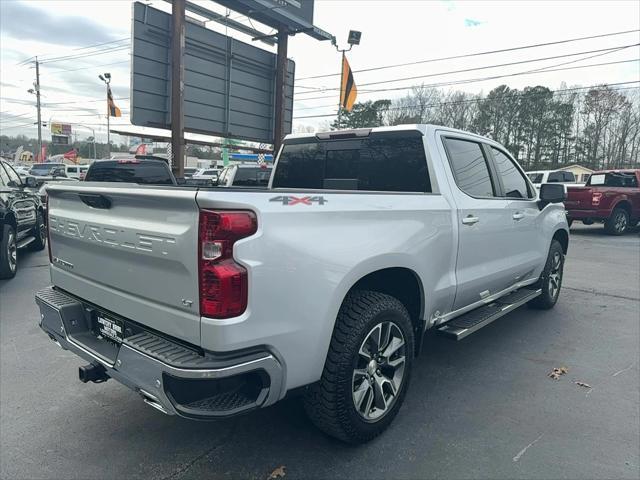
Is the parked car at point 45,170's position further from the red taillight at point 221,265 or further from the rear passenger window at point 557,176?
the red taillight at point 221,265

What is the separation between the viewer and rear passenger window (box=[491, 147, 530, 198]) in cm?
454

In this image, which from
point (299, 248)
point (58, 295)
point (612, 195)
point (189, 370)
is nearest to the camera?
point (189, 370)

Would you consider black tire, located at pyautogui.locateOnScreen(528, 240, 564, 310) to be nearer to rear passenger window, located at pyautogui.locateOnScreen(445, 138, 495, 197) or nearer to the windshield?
rear passenger window, located at pyautogui.locateOnScreen(445, 138, 495, 197)

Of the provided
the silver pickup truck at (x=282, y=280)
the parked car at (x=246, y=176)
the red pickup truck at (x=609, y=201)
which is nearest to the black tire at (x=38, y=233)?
the parked car at (x=246, y=176)

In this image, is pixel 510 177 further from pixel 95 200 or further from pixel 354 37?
pixel 354 37

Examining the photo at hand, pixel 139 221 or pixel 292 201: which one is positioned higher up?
pixel 292 201

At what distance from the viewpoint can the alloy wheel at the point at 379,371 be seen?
2.72 metres

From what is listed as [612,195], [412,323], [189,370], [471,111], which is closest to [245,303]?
[189,370]

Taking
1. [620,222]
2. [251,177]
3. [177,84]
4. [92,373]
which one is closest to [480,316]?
[92,373]

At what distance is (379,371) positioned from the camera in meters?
2.87

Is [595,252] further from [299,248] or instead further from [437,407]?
[299,248]

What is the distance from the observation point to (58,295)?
310 cm

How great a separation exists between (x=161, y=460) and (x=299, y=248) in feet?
5.06

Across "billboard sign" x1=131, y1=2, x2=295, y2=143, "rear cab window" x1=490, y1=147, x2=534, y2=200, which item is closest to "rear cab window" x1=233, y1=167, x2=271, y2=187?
"billboard sign" x1=131, y1=2, x2=295, y2=143
